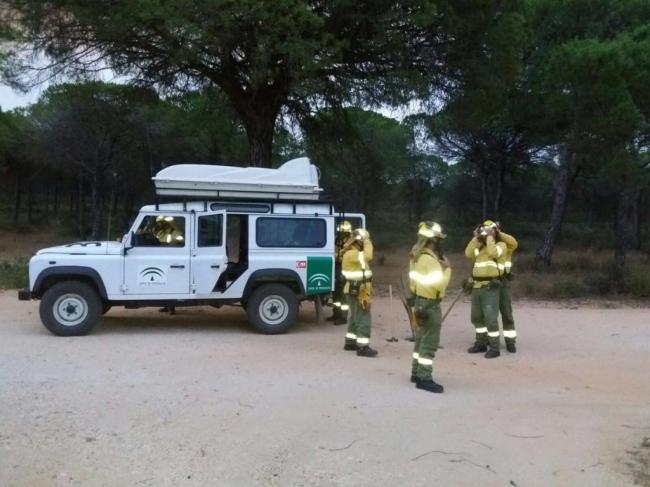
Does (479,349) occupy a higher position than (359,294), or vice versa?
(359,294)

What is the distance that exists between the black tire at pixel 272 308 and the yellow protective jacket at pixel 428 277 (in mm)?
3564

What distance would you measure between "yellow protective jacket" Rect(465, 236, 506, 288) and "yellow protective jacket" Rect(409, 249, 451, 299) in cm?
214

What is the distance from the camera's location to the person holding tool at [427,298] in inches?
287

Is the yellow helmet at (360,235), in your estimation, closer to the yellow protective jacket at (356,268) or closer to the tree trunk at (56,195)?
the yellow protective jacket at (356,268)

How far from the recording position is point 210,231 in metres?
10.4

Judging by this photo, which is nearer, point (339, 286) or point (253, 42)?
point (339, 286)

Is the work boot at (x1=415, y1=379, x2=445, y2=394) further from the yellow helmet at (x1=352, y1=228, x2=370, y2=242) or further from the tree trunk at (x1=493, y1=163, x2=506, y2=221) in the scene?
the tree trunk at (x1=493, y1=163, x2=506, y2=221)

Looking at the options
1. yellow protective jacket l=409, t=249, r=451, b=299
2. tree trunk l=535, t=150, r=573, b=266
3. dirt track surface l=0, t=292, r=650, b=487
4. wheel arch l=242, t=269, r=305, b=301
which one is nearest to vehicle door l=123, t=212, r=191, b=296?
dirt track surface l=0, t=292, r=650, b=487

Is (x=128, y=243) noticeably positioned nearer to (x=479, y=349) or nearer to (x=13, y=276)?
(x=479, y=349)

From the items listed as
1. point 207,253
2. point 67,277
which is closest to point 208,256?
point 207,253

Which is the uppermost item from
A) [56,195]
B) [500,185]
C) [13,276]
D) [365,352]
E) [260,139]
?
[56,195]

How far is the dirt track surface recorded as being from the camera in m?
4.93

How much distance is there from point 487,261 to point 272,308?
11.2 feet

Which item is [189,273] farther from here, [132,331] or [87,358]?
[87,358]
